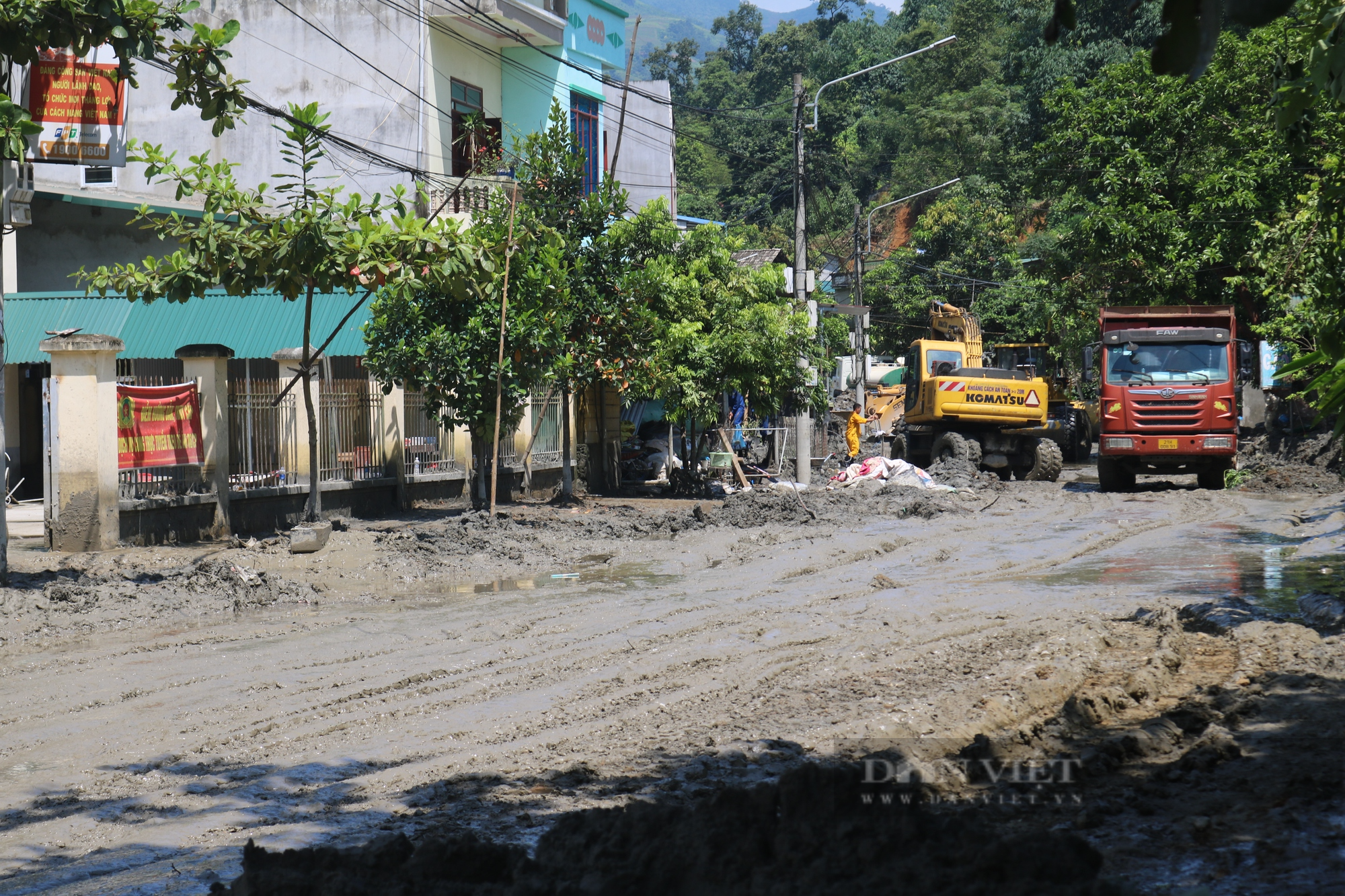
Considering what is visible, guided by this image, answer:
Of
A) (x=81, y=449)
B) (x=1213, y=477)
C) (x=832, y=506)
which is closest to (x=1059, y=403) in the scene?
(x=1213, y=477)

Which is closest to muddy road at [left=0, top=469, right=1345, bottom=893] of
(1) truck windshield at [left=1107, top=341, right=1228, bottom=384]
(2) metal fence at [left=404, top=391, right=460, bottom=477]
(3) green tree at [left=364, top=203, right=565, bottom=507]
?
(3) green tree at [left=364, top=203, right=565, bottom=507]

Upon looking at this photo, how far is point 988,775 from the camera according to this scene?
5.16 meters

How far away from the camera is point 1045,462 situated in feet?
83.5

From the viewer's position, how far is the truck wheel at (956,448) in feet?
82.0

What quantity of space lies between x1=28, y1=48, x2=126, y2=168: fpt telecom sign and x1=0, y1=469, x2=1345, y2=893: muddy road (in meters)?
4.57

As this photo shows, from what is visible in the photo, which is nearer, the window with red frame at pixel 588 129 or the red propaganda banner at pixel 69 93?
the red propaganda banner at pixel 69 93

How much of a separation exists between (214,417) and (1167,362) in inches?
650

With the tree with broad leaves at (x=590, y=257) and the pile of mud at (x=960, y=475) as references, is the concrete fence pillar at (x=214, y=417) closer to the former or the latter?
the tree with broad leaves at (x=590, y=257)

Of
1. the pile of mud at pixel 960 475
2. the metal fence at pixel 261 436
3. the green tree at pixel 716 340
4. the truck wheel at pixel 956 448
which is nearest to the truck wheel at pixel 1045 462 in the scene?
the pile of mud at pixel 960 475

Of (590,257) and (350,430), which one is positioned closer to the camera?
(350,430)

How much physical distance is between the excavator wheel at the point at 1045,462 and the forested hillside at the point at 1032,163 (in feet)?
15.9

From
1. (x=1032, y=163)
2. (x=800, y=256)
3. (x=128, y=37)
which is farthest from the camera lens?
(x=1032, y=163)

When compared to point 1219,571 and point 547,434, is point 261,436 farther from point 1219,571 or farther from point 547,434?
point 1219,571

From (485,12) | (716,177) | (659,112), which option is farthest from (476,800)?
(716,177)
